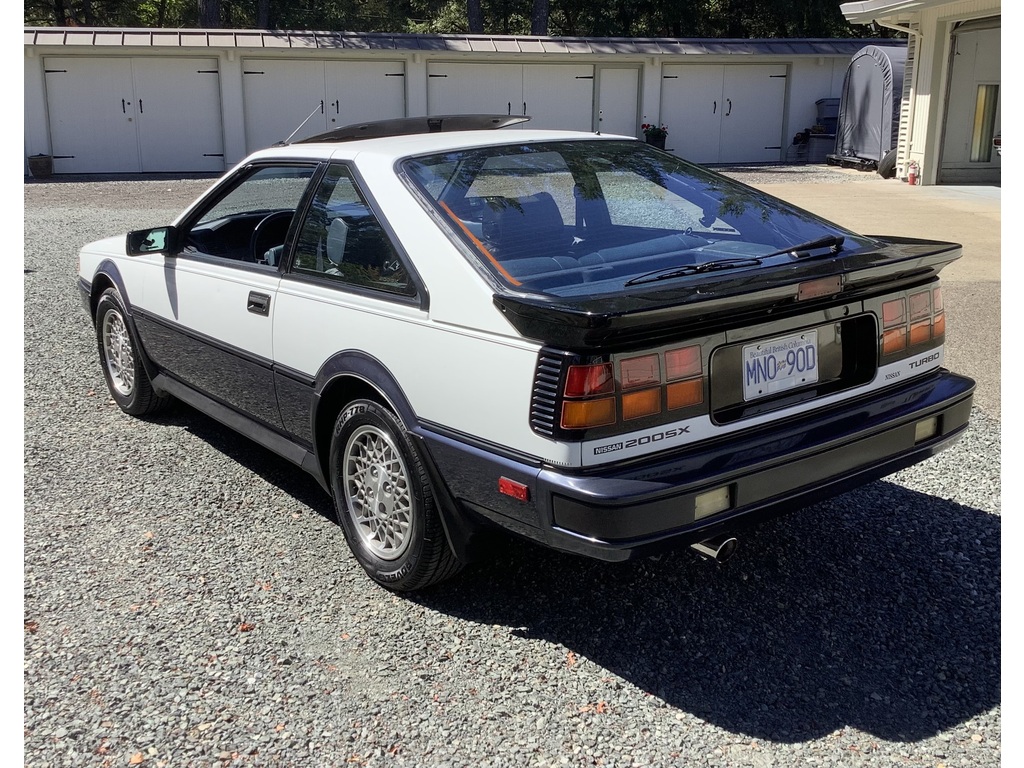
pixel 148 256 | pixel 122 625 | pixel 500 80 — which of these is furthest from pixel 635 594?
pixel 500 80

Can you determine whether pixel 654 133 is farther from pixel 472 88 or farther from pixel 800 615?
pixel 800 615

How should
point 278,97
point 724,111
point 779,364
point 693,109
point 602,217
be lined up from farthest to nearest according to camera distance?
point 724,111, point 693,109, point 278,97, point 602,217, point 779,364

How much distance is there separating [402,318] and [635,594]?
4.31 ft

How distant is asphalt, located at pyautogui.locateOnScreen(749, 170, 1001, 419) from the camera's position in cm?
641

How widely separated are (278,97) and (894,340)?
21.5 m

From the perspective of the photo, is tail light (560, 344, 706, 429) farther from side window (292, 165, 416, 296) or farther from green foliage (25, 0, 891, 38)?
green foliage (25, 0, 891, 38)

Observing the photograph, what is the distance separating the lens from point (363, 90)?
74.6 feet

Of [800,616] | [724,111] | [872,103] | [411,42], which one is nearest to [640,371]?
[800,616]

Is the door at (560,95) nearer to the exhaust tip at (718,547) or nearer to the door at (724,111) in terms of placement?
the door at (724,111)

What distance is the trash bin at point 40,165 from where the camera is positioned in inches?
837

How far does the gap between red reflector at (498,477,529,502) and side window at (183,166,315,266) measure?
166 cm

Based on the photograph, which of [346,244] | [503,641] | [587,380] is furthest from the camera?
[346,244]

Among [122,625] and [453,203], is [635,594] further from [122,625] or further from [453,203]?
[122,625]

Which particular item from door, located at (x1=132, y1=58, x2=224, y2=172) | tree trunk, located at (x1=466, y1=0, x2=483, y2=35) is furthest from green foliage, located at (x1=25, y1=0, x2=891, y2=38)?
door, located at (x1=132, y1=58, x2=224, y2=172)
